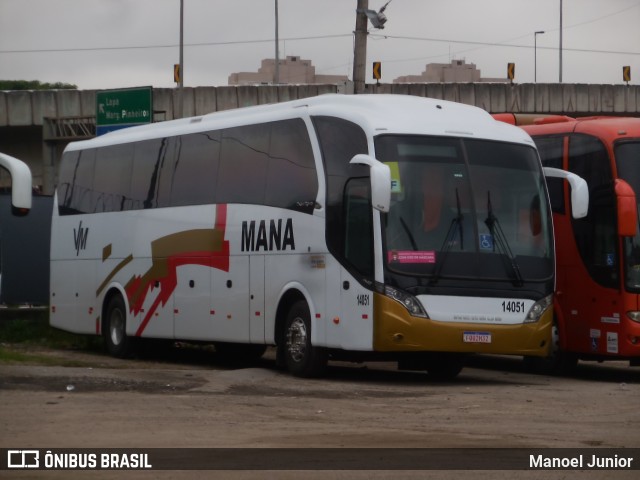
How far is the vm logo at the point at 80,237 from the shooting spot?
83.4 feet

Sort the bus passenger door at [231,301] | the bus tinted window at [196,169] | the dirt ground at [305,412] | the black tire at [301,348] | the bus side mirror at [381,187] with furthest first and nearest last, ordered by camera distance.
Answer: the bus tinted window at [196,169] < the bus passenger door at [231,301] < the black tire at [301,348] < the bus side mirror at [381,187] < the dirt ground at [305,412]

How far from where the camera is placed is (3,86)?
355 ft

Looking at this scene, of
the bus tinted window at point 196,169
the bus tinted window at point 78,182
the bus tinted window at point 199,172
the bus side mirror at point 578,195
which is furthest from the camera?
the bus tinted window at point 78,182

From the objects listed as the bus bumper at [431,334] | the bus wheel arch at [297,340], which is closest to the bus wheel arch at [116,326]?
the bus wheel arch at [297,340]

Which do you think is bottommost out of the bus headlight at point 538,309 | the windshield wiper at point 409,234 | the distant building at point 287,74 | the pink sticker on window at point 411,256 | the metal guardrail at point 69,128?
the bus headlight at point 538,309

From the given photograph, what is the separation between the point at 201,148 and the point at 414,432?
10.4m

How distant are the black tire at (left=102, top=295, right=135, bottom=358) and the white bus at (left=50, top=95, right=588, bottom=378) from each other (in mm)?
2008

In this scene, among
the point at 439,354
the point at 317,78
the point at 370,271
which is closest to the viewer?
the point at 370,271

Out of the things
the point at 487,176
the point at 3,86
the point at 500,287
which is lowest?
the point at 500,287

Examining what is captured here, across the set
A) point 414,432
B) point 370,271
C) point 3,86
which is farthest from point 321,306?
point 3,86

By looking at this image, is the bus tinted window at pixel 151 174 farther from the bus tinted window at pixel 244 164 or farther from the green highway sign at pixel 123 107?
the green highway sign at pixel 123 107

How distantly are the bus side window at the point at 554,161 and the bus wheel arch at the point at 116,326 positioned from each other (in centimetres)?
736

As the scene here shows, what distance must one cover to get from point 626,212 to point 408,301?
10.9 feet
